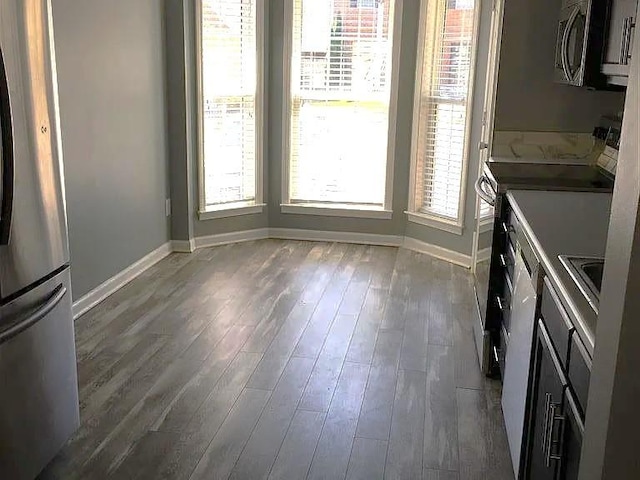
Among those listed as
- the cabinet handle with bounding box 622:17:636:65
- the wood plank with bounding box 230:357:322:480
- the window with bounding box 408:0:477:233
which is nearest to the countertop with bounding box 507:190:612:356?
the cabinet handle with bounding box 622:17:636:65

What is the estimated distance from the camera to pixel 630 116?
3.60ft

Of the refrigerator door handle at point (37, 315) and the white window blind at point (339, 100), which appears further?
the white window blind at point (339, 100)

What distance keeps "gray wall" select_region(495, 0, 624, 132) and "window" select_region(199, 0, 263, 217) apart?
2.24m

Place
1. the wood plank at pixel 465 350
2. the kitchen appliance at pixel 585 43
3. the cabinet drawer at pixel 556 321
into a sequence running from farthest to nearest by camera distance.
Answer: the wood plank at pixel 465 350 → the kitchen appliance at pixel 585 43 → the cabinet drawer at pixel 556 321

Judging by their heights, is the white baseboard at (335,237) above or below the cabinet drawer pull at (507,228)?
below

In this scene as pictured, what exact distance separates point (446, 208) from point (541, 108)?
5.18ft

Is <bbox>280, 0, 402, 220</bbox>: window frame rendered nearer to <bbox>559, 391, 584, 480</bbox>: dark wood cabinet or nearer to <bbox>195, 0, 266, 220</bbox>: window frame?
<bbox>195, 0, 266, 220</bbox>: window frame

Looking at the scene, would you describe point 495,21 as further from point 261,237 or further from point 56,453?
point 56,453

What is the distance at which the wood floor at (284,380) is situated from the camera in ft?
8.55

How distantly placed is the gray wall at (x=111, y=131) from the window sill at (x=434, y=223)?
194 centimetres

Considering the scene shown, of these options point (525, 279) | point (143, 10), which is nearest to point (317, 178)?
point (143, 10)

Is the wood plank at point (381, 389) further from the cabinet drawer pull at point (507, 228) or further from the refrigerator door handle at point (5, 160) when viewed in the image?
the refrigerator door handle at point (5, 160)

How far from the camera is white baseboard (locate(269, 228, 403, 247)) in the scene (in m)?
5.74

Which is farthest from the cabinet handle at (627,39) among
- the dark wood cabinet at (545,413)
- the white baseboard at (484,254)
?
the white baseboard at (484,254)
